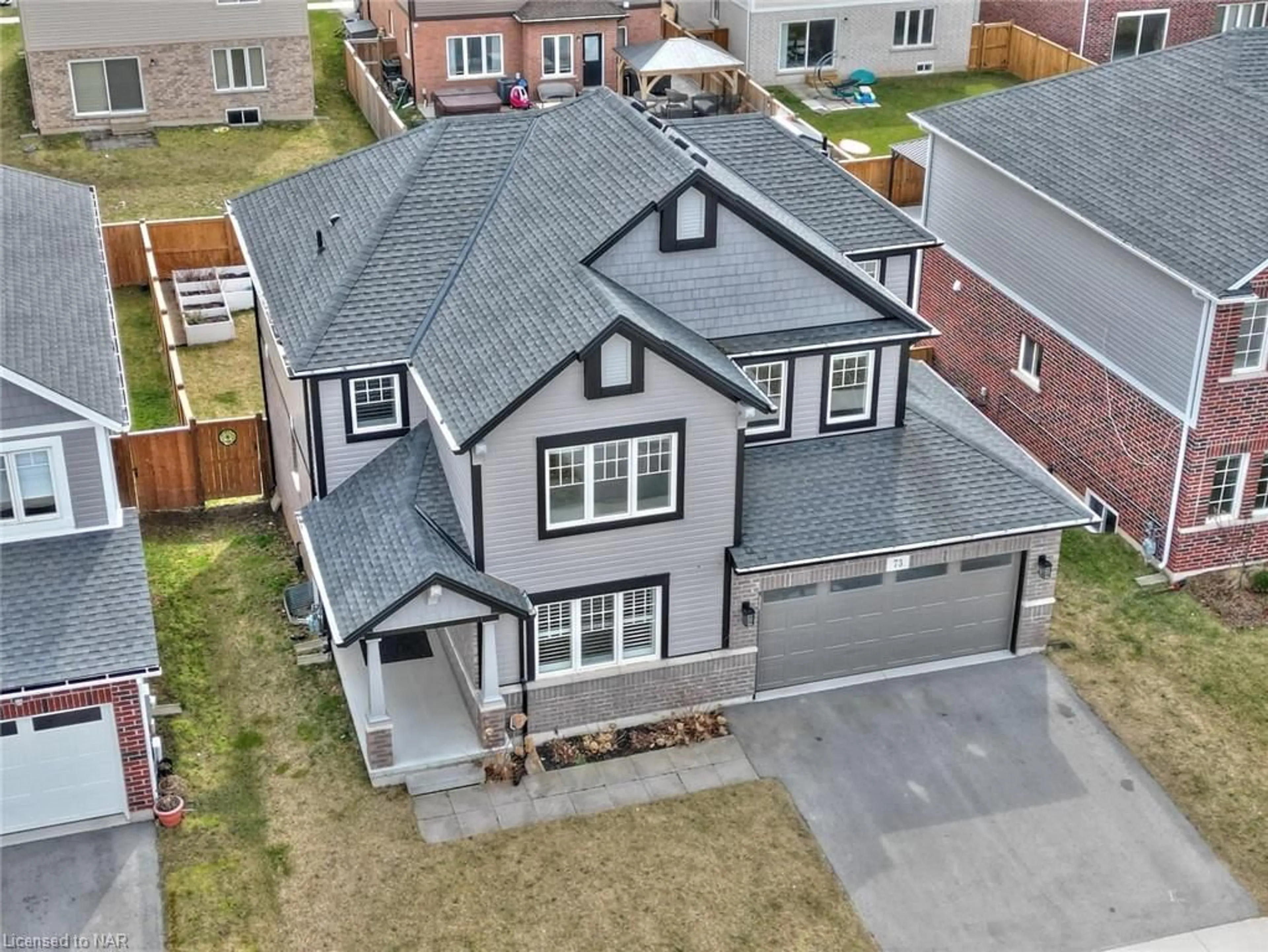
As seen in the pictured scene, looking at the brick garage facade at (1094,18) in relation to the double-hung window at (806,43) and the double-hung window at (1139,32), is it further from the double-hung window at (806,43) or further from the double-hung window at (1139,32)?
the double-hung window at (806,43)

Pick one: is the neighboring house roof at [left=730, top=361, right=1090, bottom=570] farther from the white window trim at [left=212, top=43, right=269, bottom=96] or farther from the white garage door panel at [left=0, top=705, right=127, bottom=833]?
the white window trim at [left=212, top=43, right=269, bottom=96]

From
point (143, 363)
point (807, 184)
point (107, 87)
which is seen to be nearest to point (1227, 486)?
point (807, 184)

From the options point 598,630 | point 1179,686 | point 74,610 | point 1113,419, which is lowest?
point 1179,686

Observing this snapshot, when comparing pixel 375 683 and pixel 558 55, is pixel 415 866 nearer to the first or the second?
pixel 375 683

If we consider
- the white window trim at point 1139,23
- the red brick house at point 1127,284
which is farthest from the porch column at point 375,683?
the white window trim at point 1139,23

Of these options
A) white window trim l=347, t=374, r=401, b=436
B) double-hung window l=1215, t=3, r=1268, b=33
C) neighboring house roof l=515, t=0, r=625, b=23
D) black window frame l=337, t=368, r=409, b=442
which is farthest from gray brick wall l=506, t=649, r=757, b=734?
double-hung window l=1215, t=3, r=1268, b=33

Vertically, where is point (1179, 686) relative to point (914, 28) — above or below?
below

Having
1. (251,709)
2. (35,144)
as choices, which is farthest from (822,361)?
(35,144)

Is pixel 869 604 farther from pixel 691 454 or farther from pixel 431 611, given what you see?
pixel 431 611
